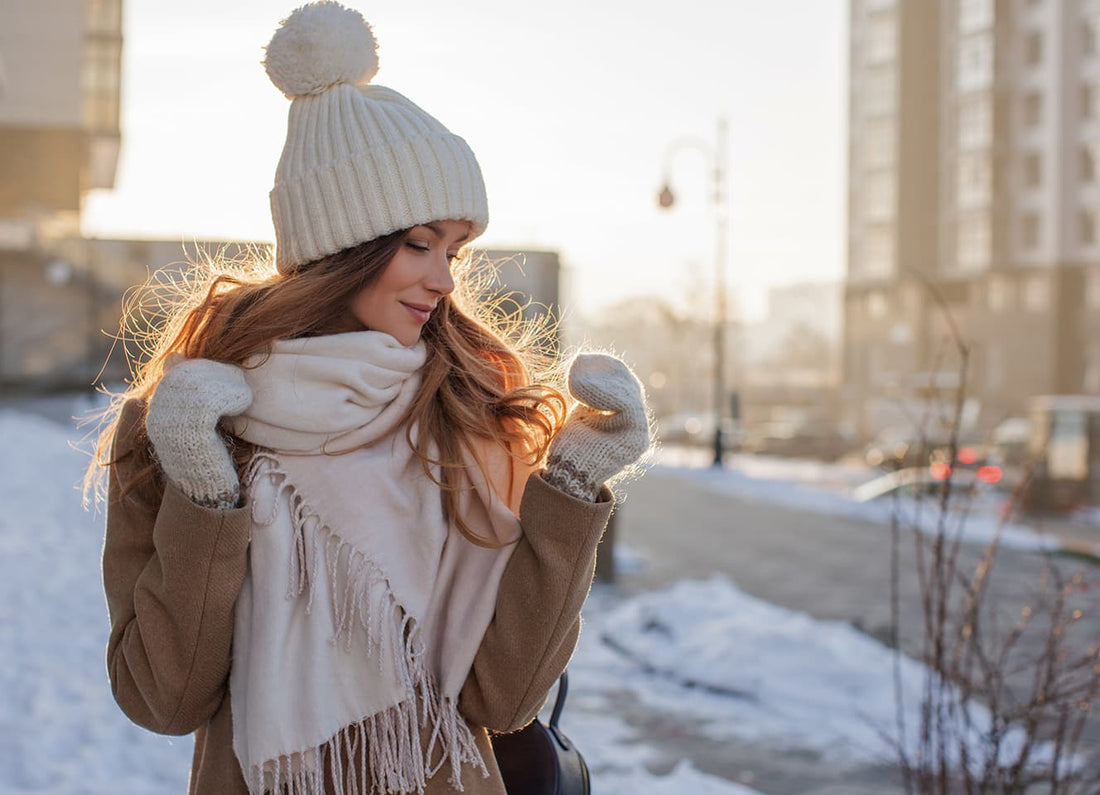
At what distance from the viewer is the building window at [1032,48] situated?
49969 millimetres

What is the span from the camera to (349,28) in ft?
6.86

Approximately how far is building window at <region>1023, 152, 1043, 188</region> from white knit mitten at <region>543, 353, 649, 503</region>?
52.4 metres

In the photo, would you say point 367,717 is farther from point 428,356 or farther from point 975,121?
point 975,121

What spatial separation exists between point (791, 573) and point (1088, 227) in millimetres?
41501

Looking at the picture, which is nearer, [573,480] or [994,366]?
[573,480]

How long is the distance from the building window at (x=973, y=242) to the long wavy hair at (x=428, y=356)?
52.7 metres

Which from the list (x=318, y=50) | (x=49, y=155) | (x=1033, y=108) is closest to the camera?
(x=318, y=50)

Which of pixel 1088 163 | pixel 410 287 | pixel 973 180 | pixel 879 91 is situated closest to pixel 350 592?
pixel 410 287

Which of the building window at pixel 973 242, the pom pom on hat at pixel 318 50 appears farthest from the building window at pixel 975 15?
the pom pom on hat at pixel 318 50

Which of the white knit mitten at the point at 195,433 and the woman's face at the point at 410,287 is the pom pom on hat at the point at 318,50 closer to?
the woman's face at the point at 410,287

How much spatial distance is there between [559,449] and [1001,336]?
52.9 metres

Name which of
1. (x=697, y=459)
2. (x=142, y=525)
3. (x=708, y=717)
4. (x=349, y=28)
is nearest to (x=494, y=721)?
(x=142, y=525)

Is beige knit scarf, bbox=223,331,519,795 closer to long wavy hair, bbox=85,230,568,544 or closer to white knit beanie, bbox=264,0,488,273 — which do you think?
long wavy hair, bbox=85,230,568,544

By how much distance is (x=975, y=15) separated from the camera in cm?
5253
